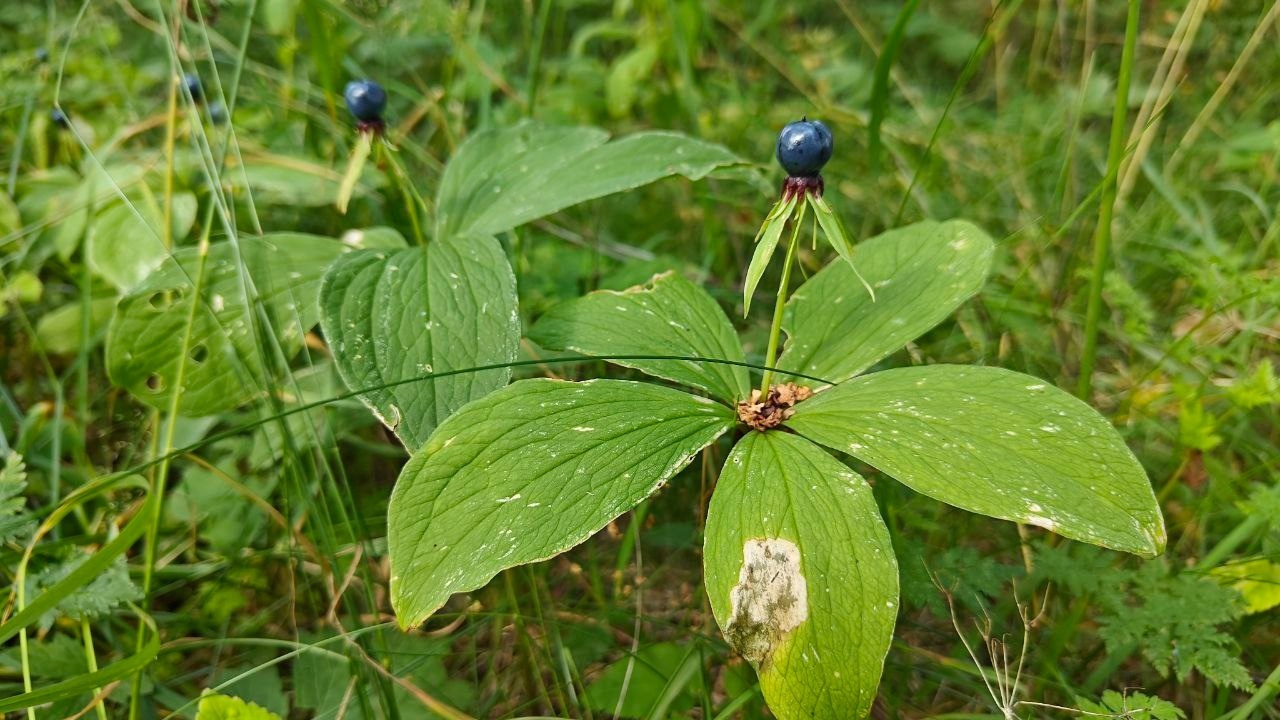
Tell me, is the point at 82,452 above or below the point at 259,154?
below

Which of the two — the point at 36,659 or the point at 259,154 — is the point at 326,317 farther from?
the point at 259,154

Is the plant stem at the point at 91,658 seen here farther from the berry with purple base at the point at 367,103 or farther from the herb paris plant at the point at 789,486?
the berry with purple base at the point at 367,103

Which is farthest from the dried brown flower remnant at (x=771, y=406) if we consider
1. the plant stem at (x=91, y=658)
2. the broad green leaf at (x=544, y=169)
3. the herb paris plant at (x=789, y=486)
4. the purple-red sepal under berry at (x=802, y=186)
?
the plant stem at (x=91, y=658)

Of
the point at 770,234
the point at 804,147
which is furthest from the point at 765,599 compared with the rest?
the point at 804,147

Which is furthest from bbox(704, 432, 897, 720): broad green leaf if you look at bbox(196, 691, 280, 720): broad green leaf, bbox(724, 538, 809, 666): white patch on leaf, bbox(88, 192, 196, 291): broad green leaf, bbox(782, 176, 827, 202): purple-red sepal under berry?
bbox(88, 192, 196, 291): broad green leaf

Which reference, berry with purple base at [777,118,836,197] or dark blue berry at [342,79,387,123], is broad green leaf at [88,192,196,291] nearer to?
dark blue berry at [342,79,387,123]

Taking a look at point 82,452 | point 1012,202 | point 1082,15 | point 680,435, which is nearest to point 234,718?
point 680,435

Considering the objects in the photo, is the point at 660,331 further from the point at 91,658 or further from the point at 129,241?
the point at 129,241
